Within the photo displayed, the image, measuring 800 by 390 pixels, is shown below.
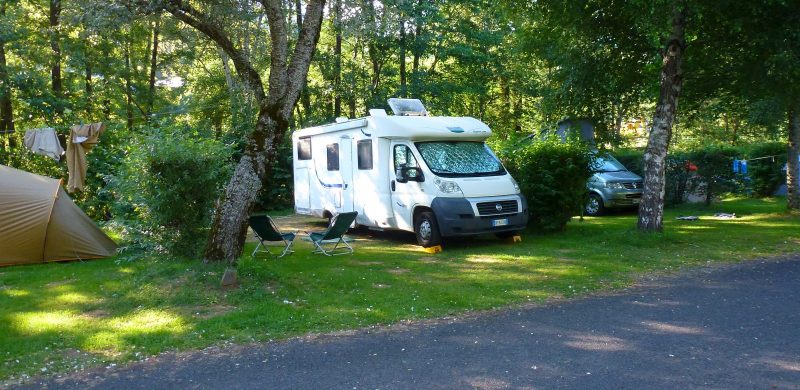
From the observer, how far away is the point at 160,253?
9.31 metres

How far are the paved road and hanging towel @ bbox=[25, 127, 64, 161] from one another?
977cm

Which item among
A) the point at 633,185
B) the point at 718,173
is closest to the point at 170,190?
the point at 633,185

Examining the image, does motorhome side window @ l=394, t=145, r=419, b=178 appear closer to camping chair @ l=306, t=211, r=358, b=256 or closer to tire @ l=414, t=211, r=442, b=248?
tire @ l=414, t=211, r=442, b=248

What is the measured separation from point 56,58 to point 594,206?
17599mm

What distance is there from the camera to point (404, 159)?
12.0 metres

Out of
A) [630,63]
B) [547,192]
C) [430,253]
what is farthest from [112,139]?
[630,63]

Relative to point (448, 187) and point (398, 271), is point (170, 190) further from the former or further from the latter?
point (448, 187)

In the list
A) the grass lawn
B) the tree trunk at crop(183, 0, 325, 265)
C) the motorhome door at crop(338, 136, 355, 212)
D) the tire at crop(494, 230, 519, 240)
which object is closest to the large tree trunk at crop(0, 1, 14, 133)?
the grass lawn

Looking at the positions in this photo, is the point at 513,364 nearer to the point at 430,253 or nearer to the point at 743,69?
the point at 430,253

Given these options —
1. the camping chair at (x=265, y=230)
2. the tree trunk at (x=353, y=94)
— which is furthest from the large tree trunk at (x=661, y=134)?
the tree trunk at (x=353, y=94)

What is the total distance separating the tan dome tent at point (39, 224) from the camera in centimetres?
1033

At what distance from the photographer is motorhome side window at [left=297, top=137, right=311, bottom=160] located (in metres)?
14.9

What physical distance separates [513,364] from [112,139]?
1524cm

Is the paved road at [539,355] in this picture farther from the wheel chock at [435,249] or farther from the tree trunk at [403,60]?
the tree trunk at [403,60]
